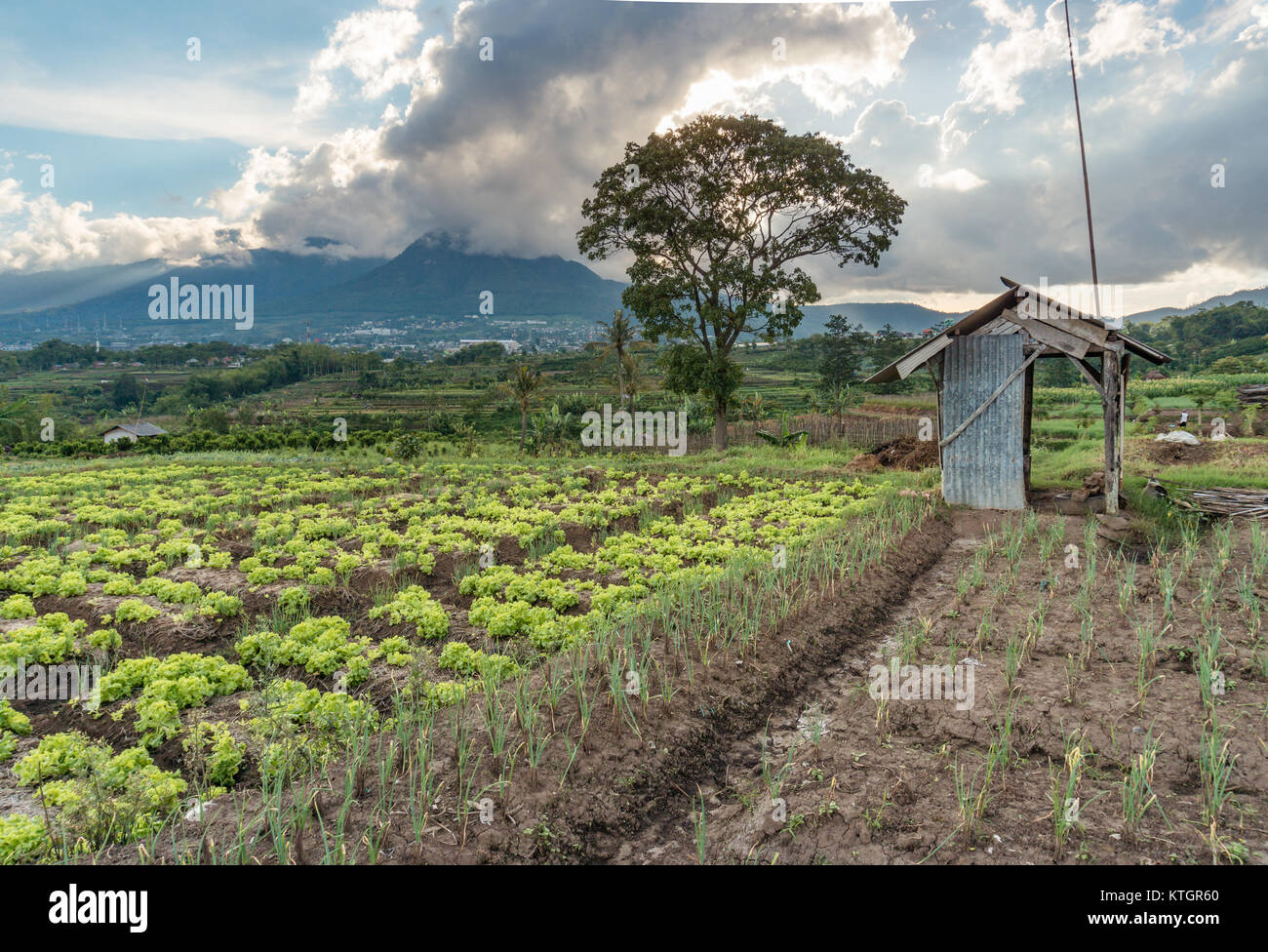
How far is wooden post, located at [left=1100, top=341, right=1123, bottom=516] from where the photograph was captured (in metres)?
10.2

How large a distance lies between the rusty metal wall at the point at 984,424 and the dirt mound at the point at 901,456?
4.28 meters

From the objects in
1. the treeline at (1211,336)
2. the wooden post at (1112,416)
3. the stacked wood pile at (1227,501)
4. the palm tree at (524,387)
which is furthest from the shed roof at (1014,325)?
the treeline at (1211,336)

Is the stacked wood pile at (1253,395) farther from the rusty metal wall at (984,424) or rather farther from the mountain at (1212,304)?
the mountain at (1212,304)

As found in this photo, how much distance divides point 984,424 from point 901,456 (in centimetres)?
588

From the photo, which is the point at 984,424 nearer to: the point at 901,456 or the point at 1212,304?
the point at 901,456

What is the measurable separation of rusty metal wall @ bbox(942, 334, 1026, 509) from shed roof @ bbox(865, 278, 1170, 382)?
0.23 metres

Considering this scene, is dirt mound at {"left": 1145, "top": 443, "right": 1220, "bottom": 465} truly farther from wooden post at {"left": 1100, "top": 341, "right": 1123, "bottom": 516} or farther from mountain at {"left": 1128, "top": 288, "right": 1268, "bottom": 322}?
mountain at {"left": 1128, "top": 288, "right": 1268, "bottom": 322}

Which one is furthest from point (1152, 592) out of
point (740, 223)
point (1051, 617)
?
point (740, 223)

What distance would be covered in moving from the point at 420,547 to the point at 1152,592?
8662 millimetres

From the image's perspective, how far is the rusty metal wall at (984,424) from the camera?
36.9ft

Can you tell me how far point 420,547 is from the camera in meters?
9.03
